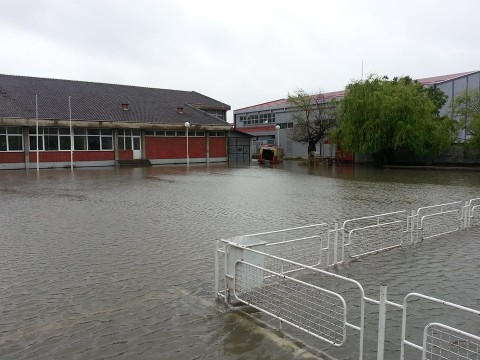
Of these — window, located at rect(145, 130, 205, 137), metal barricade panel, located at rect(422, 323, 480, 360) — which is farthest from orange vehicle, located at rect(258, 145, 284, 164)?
metal barricade panel, located at rect(422, 323, 480, 360)

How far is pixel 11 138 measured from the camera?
103 ft

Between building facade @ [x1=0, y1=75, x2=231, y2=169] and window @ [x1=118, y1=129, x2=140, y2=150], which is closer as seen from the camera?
building facade @ [x1=0, y1=75, x2=231, y2=169]

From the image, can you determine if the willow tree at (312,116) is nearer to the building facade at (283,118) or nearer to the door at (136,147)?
the building facade at (283,118)

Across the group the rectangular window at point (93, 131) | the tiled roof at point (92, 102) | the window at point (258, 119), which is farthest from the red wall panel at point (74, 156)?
the window at point (258, 119)

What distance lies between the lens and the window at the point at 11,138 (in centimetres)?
3105

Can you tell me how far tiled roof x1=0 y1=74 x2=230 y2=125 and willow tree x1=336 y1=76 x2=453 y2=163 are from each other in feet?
42.8

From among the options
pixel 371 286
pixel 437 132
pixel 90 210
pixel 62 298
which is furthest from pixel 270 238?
pixel 437 132

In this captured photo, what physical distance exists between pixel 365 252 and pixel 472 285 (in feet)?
7.05

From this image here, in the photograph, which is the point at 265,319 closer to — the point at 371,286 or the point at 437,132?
the point at 371,286

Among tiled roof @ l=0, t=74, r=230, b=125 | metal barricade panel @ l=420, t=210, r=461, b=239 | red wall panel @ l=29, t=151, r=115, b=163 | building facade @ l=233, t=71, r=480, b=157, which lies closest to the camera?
metal barricade panel @ l=420, t=210, r=461, b=239

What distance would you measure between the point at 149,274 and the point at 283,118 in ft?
165

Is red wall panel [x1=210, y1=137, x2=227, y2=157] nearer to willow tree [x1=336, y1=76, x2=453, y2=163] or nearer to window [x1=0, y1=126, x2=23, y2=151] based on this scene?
willow tree [x1=336, y1=76, x2=453, y2=163]

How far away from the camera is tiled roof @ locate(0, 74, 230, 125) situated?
3275 centimetres

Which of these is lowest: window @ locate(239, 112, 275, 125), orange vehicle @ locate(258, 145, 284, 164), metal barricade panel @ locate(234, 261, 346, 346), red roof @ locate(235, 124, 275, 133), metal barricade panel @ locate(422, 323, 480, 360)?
metal barricade panel @ locate(422, 323, 480, 360)
